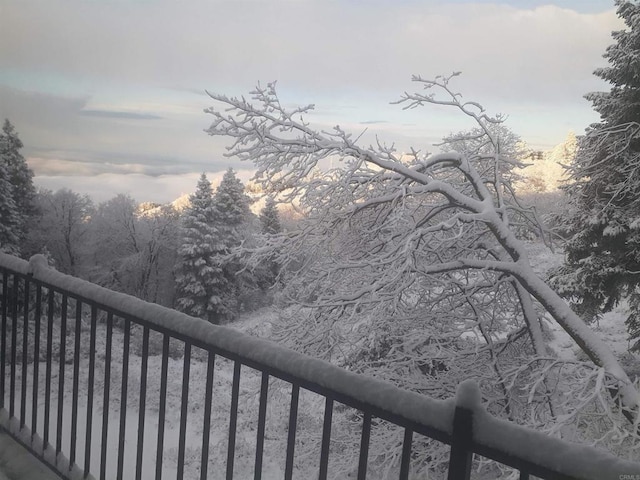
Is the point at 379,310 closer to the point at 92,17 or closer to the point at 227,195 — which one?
the point at 92,17

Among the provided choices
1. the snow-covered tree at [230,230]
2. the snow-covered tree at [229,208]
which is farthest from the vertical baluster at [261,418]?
the snow-covered tree at [229,208]

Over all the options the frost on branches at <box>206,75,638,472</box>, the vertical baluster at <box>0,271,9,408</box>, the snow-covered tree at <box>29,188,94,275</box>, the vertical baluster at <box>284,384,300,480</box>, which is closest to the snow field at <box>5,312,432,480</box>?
the frost on branches at <box>206,75,638,472</box>

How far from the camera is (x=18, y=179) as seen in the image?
1923 centimetres

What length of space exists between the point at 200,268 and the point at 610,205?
18863 mm

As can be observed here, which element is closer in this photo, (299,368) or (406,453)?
(406,453)

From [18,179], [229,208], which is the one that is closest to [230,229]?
[229,208]

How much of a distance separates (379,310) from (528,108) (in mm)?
5919

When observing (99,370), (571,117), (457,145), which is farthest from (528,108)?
(99,370)

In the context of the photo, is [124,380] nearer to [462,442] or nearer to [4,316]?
[4,316]

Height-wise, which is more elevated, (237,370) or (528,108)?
(528,108)

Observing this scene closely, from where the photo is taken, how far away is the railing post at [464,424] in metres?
1.02

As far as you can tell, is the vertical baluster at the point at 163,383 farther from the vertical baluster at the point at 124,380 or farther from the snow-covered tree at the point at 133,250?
the snow-covered tree at the point at 133,250

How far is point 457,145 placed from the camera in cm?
766

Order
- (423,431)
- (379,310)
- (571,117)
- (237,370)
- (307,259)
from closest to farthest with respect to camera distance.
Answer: (423,431) < (237,370) < (379,310) < (307,259) < (571,117)
